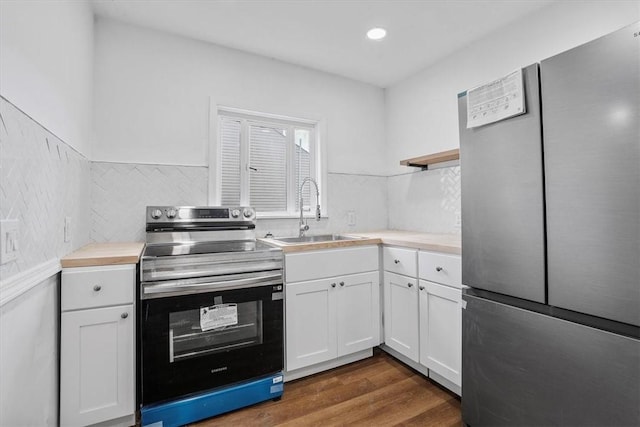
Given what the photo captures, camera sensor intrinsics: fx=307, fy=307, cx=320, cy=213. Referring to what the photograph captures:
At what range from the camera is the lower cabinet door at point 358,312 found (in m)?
2.10

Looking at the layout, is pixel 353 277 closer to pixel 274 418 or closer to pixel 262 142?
pixel 274 418

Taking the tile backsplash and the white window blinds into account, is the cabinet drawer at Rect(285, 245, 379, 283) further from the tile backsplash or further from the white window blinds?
the white window blinds

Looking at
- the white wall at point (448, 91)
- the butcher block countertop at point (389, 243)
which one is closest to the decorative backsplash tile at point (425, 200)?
the white wall at point (448, 91)

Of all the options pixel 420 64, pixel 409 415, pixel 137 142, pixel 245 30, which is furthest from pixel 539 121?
pixel 137 142

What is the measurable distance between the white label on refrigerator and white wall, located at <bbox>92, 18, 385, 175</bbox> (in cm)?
157

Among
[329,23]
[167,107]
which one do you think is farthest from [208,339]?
[329,23]

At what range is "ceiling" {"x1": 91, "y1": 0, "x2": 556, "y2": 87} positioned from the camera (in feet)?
6.32

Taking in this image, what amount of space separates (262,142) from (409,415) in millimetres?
2199

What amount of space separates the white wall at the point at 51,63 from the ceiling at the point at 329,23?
1.55ft

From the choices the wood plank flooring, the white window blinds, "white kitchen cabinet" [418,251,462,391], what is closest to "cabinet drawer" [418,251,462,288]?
"white kitchen cabinet" [418,251,462,391]

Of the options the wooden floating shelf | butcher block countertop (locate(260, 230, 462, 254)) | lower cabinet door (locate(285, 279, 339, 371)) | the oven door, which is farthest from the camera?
the wooden floating shelf

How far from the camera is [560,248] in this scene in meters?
1.13

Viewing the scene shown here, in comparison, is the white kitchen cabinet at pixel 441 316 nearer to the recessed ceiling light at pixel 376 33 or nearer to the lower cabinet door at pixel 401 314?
the lower cabinet door at pixel 401 314

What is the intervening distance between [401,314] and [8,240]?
6.53ft
